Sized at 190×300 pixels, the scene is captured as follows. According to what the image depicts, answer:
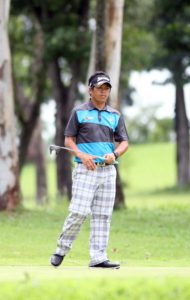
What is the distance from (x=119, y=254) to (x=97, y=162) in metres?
4.14

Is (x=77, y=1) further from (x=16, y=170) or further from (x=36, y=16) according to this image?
(x=16, y=170)

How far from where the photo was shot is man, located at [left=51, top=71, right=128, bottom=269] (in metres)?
11.3

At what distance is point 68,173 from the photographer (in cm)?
3353

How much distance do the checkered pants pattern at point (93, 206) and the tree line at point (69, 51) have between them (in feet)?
30.6

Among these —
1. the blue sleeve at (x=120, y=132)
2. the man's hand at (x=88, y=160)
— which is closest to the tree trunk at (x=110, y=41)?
the blue sleeve at (x=120, y=132)

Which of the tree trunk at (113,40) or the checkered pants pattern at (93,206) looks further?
the tree trunk at (113,40)

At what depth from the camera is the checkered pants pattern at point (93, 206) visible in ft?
37.2

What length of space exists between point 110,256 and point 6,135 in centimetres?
664

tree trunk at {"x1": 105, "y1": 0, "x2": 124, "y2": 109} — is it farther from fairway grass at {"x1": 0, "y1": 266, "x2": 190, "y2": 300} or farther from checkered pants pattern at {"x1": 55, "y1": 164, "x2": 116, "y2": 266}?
fairway grass at {"x1": 0, "y1": 266, "x2": 190, "y2": 300}

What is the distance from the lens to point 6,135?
2097 centimetres

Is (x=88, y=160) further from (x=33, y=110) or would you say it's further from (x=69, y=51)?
(x=33, y=110)

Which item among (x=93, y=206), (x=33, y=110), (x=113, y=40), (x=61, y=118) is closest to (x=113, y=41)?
(x=113, y=40)

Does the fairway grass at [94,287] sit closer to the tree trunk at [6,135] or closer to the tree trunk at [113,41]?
the tree trunk at [6,135]

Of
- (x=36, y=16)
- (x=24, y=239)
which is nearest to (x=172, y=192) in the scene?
(x=36, y=16)
